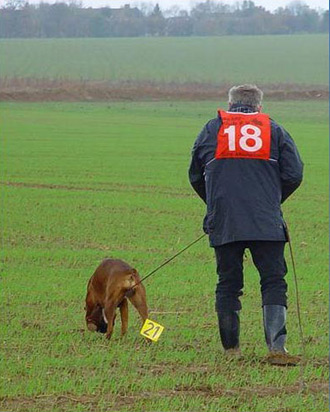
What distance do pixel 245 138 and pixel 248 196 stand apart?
42 cm

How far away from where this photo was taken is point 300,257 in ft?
45.0

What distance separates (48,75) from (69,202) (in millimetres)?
49942

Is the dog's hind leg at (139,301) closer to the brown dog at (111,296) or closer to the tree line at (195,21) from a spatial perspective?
the brown dog at (111,296)

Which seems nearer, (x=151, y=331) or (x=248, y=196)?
(x=248, y=196)

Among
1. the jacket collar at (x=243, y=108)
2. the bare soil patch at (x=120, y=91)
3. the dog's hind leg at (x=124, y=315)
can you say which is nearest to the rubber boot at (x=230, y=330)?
the dog's hind leg at (x=124, y=315)

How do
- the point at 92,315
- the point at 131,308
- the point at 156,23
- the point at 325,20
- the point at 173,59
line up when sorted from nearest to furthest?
the point at 92,315 → the point at 131,308 → the point at 325,20 → the point at 173,59 → the point at 156,23

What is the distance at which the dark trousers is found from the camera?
321 inches

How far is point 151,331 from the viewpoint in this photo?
335 inches

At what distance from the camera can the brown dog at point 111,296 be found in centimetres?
873

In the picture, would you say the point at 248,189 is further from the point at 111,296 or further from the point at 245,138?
the point at 111,296

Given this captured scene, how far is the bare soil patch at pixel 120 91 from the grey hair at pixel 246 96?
47.6 meters

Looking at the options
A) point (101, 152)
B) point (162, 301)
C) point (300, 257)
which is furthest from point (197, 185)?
point (101, 152)

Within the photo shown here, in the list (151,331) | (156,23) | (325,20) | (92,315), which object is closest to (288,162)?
(151,331)

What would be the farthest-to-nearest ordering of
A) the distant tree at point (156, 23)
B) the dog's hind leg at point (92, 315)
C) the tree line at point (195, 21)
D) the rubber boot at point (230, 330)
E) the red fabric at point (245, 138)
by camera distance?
the distant tree at point (156, 23) < the tree line at point (195, 21) < the dog's hind leg at point (92, 315) < the rubber boot at point (230, 330) < the red fabric at point (245, 138)
